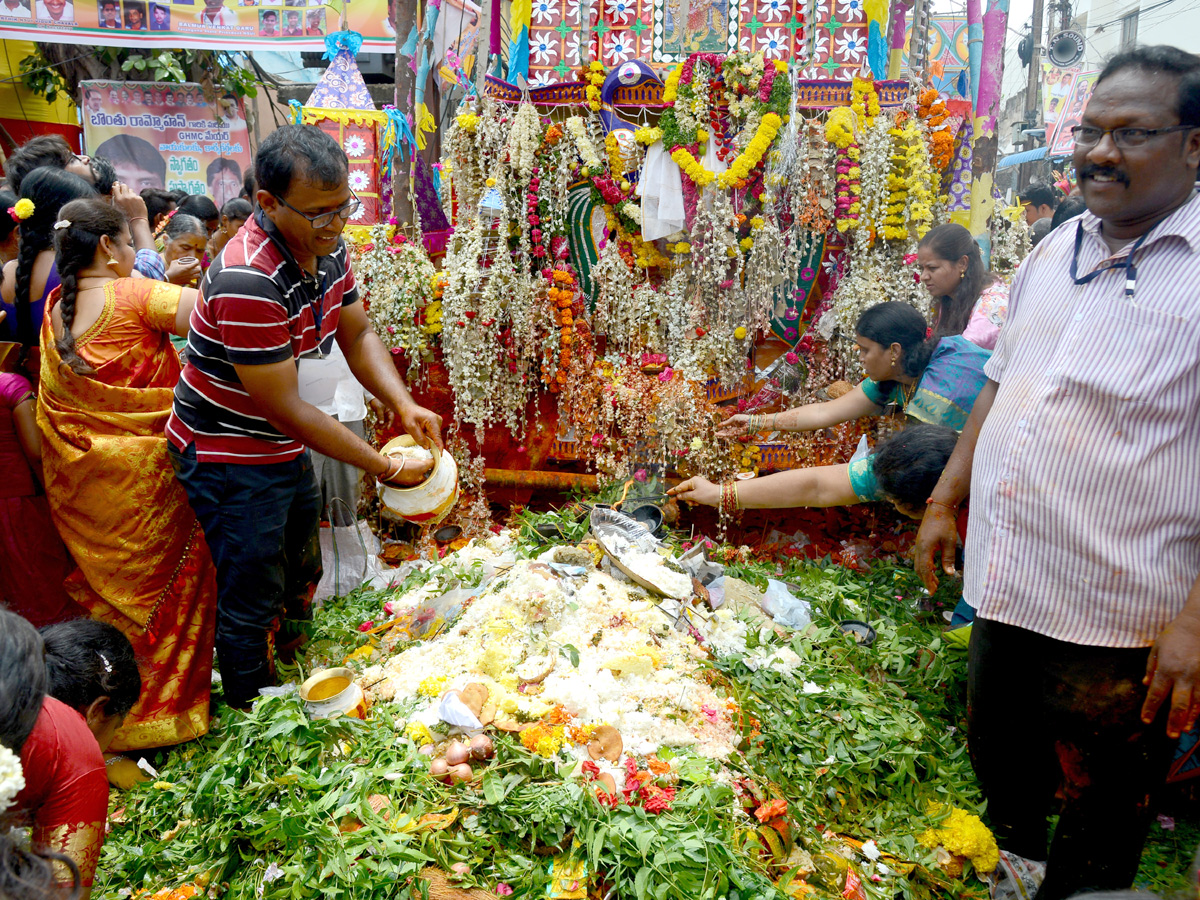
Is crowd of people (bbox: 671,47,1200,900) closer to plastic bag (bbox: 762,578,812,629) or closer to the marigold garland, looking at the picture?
plastic bag (bbox: 762,578,812,629)

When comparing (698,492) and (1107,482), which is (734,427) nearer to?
(698,492)

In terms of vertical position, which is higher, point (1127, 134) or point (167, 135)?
point (167, 135)

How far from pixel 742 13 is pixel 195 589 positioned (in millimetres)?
4336

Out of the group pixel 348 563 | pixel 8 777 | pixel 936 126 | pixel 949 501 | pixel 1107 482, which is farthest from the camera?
pixel 936 126

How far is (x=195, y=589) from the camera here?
3119mm

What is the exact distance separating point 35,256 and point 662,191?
3075mm

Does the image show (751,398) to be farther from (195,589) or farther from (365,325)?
(195,589)

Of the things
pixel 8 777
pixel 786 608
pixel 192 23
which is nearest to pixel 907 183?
pixel 786 608

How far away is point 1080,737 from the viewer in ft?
6.48

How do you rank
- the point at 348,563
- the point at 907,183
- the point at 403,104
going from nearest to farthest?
1. the point at 348,563
2. the point at 907,183
3. the point at 403,104

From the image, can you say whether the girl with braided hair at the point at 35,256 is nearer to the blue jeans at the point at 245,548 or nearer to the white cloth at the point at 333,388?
the white cloth at the point at 333,388

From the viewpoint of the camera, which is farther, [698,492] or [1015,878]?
[698,492]

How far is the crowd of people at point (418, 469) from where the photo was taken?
1.77 meters

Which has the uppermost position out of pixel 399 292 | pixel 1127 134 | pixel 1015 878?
pixel 1127 134
